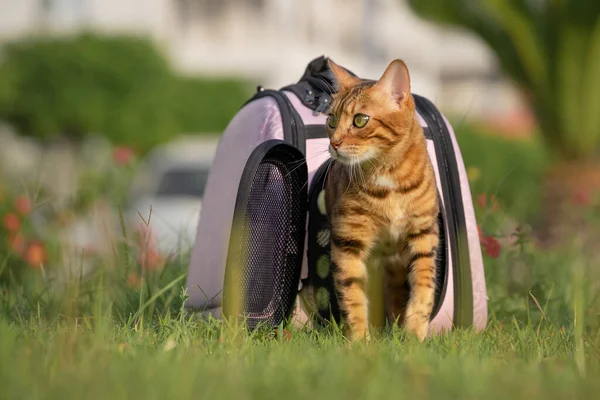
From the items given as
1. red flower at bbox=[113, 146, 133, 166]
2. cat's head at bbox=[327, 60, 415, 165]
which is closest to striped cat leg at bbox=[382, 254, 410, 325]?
cat's head at bbox=[327, 60, 415, 165]

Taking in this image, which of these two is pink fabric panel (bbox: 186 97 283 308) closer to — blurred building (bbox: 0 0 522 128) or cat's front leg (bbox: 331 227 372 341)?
cat's front leg (bbox: 331 227 372 341)

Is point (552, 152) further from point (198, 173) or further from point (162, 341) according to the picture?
point (162, 341)

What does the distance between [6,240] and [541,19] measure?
7.10 m

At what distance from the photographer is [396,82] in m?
3.57

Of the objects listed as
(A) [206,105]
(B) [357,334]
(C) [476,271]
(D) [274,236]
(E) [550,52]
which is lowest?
(A) [206,105]

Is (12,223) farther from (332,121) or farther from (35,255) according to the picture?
(332,121)

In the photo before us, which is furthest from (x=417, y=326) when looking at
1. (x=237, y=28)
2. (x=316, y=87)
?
(x=237, y=28)

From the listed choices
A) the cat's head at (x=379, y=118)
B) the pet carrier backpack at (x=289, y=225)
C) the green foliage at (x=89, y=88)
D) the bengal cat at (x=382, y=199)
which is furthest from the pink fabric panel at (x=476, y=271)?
the green foliage at (x=89, y=88)

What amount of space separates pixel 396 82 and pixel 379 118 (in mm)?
154

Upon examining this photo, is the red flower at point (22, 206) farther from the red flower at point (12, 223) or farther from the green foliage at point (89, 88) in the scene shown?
the green foliage at point (89, 88)

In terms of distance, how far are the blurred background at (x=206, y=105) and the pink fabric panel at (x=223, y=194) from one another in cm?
27

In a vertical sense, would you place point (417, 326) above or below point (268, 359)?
below

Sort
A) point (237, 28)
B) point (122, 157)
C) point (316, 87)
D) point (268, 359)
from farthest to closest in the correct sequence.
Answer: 1. point (237, 28)
2. point (122, 157)
3. point (316, 87)
4. point (268, 359)

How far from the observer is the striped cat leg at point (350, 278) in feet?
11.5
